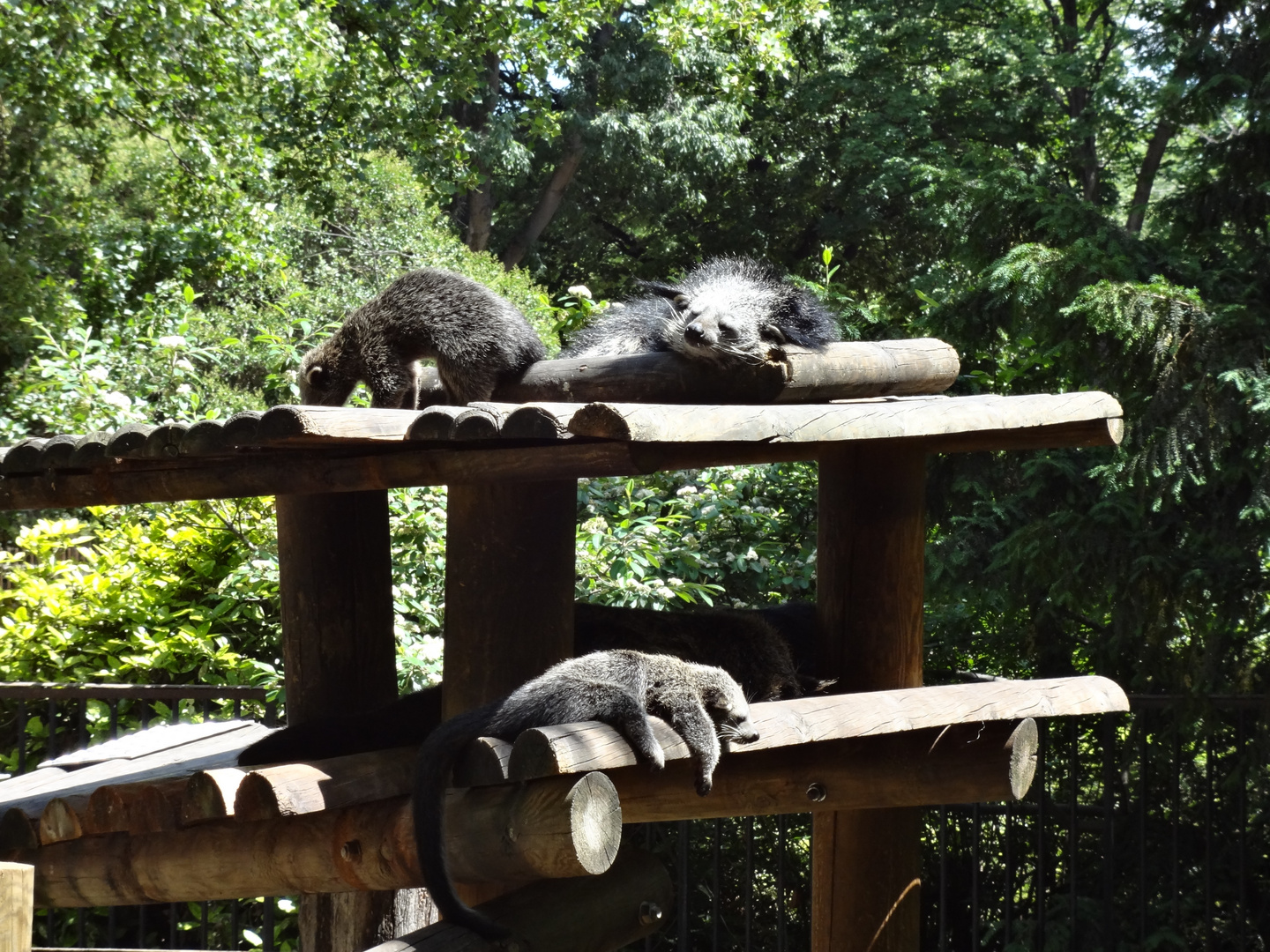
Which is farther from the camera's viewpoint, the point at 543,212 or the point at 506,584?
the point at 543,212

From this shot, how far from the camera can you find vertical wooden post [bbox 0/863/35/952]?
4.86 ft

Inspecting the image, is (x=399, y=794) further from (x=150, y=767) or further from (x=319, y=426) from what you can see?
(x=150, y=767)

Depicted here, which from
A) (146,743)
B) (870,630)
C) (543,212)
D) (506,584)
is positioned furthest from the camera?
(543,212)

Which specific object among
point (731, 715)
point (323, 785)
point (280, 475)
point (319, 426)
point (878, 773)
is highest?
point (319, 426)

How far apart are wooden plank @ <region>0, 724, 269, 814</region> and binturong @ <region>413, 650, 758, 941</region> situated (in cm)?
90

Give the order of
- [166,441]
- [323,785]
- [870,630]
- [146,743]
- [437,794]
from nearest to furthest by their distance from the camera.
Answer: [437,794] < [166,441] < [323,785] < [870,630] < [146,743]

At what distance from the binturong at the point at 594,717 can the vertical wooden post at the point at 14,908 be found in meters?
0.59

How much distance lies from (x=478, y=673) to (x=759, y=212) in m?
15.4

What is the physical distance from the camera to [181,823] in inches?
88.0

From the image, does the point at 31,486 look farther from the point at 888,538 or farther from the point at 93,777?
the point at 888,538

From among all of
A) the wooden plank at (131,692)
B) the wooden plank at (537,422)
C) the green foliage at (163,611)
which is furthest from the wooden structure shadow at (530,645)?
the green foliage at (163,611)

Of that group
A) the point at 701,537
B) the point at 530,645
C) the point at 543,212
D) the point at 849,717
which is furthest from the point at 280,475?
the point at 543,212

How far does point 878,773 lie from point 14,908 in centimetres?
171

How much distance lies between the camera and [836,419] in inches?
87.4
